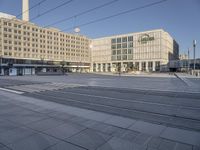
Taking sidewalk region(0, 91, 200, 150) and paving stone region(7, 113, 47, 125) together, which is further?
paving stone region(7, 113, 47, 125)

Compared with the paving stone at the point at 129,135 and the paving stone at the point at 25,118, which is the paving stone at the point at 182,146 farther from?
the paving stone at the point at 25,118

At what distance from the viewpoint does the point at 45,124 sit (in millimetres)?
6223

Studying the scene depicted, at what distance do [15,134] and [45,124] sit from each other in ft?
3.64

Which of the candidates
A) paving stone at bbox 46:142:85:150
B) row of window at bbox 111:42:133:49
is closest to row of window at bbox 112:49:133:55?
row of window at bbox 111:42:133:49

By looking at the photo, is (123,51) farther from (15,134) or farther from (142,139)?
(15,134)

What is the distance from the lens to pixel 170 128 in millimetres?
5797

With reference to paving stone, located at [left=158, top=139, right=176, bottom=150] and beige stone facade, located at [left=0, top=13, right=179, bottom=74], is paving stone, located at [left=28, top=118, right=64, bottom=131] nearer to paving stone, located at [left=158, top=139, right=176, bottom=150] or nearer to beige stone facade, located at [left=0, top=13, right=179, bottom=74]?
paving stone, located at [left=158, top=139, right=176, bottom=150]

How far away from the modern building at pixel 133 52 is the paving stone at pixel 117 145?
81.3 meters

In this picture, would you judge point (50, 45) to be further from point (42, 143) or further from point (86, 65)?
point (42, 143)

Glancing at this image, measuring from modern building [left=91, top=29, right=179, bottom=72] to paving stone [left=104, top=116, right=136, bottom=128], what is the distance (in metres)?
79.2

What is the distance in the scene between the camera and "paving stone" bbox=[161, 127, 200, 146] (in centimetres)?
475

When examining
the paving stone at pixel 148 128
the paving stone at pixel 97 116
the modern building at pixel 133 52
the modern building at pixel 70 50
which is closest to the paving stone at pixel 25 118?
the paving stone at pixel 97 116

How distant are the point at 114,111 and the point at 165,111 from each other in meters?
2.43

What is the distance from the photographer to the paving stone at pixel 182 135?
15.6ft
